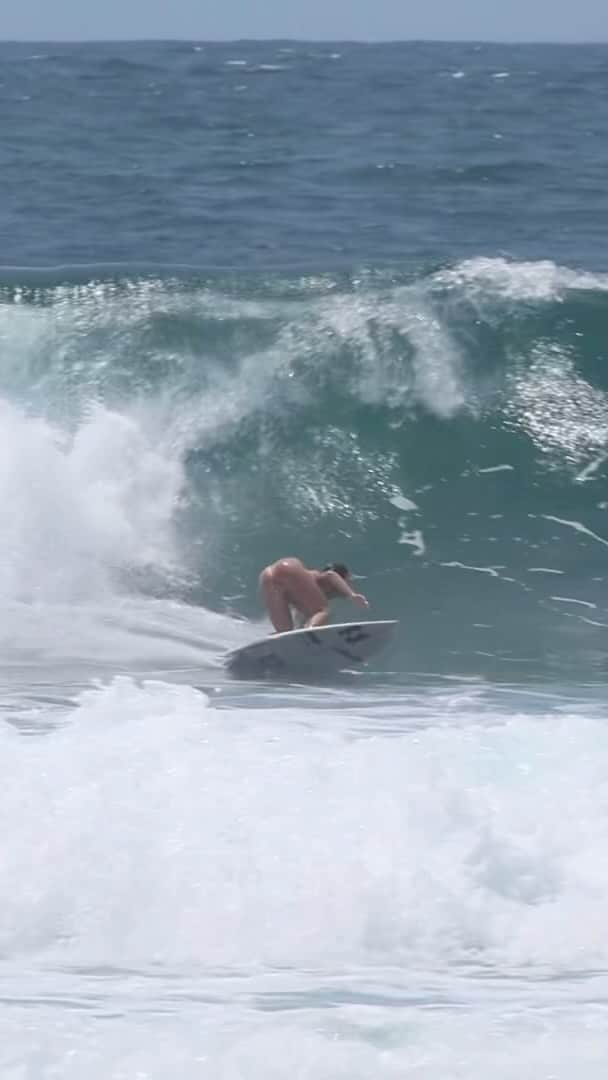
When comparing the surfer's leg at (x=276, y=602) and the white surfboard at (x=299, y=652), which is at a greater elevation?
the surfer's leg at (x=276, y=602)

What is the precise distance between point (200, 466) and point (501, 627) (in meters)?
3.17

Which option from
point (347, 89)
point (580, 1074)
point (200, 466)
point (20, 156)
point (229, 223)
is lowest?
point (580, 1074)

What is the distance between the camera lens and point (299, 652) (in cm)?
945

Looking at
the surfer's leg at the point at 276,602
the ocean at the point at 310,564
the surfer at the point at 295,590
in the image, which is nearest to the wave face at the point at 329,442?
the ocean at the point at 310,564

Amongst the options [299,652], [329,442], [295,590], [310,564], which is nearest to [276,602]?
[295,590]

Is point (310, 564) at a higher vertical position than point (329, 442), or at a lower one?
lower

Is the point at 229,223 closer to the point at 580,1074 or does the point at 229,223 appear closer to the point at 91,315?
the point at 91,315

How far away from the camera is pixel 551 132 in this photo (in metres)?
24.5

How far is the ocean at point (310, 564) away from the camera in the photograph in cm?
565

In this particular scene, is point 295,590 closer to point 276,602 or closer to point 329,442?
point 276,602

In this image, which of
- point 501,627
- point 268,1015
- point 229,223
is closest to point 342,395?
point 501,627

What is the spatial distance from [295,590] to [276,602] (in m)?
0.13

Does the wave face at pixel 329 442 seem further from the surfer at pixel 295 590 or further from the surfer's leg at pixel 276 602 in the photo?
the surfer's leg at pixel 276 602

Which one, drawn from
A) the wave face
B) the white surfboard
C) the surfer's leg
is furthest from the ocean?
the surfer's leg
